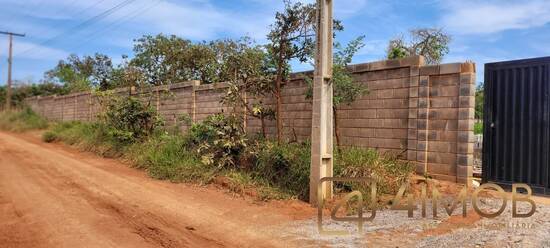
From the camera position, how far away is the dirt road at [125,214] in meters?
5.72

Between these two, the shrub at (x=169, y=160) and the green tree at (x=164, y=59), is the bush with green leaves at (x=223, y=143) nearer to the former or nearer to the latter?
the shrub at (x=169, y=160)

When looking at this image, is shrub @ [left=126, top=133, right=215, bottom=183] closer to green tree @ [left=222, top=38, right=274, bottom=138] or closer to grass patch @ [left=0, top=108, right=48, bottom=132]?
green tree @ [left=222, top=38, right=274, bottom=138]

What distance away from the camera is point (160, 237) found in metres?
5.84

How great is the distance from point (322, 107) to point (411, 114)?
179cm

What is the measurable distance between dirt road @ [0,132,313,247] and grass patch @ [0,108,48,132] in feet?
59.0

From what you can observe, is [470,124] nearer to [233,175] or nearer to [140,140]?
[233,175]

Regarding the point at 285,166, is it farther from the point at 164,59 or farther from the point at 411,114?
the point at 164,59

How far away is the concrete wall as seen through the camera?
7.48 meters

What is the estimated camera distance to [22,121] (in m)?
29.6

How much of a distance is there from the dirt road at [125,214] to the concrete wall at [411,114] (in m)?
2.30

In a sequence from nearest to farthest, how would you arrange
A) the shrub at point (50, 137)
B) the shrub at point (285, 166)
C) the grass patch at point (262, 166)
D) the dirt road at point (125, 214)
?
the dirt road at point (125, 214), the grass patch at point (262, 166), the shrub at point (285, 166), the shrub at point (50, 137)

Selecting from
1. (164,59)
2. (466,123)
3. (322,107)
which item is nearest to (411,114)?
(466,123)

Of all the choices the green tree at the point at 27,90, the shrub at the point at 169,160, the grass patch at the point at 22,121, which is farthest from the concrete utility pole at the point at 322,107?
the green tree at the point at 27,90

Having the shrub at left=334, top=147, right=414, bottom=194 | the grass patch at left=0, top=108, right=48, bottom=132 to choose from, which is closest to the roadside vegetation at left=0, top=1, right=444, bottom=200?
the shrub at left=334, top=147, right=414, bottom=194
